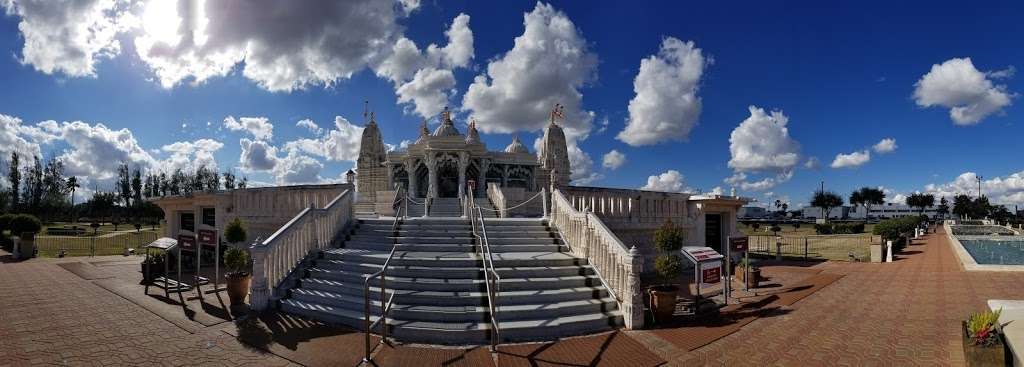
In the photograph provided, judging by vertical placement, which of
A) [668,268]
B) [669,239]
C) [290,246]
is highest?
[669,239]

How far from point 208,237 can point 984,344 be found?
538 inches

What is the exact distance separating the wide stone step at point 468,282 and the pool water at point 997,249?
25.0 metres

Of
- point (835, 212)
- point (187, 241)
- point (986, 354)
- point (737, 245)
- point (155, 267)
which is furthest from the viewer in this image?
point (835, 212)

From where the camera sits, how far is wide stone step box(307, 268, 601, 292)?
8508mm

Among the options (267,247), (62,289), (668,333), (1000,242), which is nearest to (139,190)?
(62,289)

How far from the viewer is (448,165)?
30.0 meters

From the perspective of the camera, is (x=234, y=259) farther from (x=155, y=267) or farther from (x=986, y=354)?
(x=986, y=354)

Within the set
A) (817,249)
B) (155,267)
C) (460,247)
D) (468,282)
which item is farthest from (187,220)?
(817,249)

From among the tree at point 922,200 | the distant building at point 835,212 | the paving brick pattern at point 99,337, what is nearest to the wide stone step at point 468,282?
the paving brick pattern at point 99,337

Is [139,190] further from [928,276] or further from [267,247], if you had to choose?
[928,276]

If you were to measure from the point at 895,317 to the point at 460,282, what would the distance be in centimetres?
840

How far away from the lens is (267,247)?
8773 millimetres

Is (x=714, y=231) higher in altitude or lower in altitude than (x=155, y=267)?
higher

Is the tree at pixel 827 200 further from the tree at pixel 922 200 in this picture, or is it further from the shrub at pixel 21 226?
the shrub at pixel 21 226
